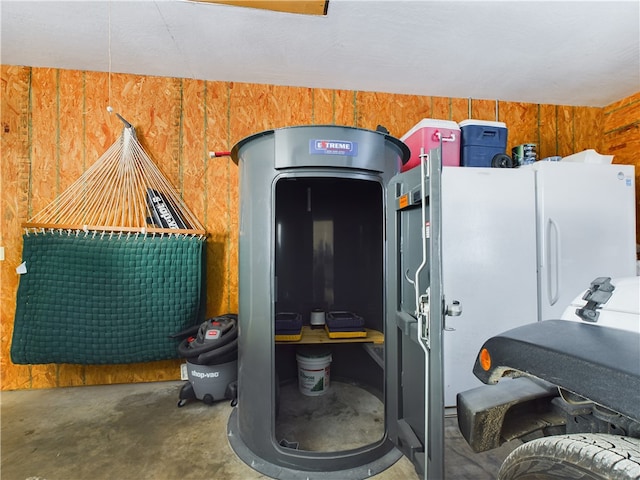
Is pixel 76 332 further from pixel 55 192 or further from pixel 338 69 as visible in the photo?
pixel 338 69

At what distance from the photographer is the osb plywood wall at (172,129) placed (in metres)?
2.21

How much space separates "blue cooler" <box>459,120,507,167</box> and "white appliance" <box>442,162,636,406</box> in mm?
228

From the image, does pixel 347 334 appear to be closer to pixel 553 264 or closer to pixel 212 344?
pixel 212 344

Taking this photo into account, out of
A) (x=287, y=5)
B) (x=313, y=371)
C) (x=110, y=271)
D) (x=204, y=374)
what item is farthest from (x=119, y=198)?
(x=313, y=371)

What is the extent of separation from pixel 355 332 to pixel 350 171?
106cm

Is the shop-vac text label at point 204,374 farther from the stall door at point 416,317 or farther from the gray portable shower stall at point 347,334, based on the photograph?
the stall door at point 416,317

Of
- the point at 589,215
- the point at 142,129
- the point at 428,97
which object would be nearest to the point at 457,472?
the point at 589,215

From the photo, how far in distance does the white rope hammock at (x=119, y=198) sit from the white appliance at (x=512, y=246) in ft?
6.24

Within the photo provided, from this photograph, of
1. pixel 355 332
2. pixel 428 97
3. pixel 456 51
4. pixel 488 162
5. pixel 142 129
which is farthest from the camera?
pixel 428 97

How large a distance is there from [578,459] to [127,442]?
80.6 inches

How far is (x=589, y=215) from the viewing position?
2.04 meters

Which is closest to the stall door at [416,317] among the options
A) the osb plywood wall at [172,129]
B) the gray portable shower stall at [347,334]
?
the gray portable shower stall at [347,334]

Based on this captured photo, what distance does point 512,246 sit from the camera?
197cm

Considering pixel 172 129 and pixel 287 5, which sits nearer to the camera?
pixel 287 5
